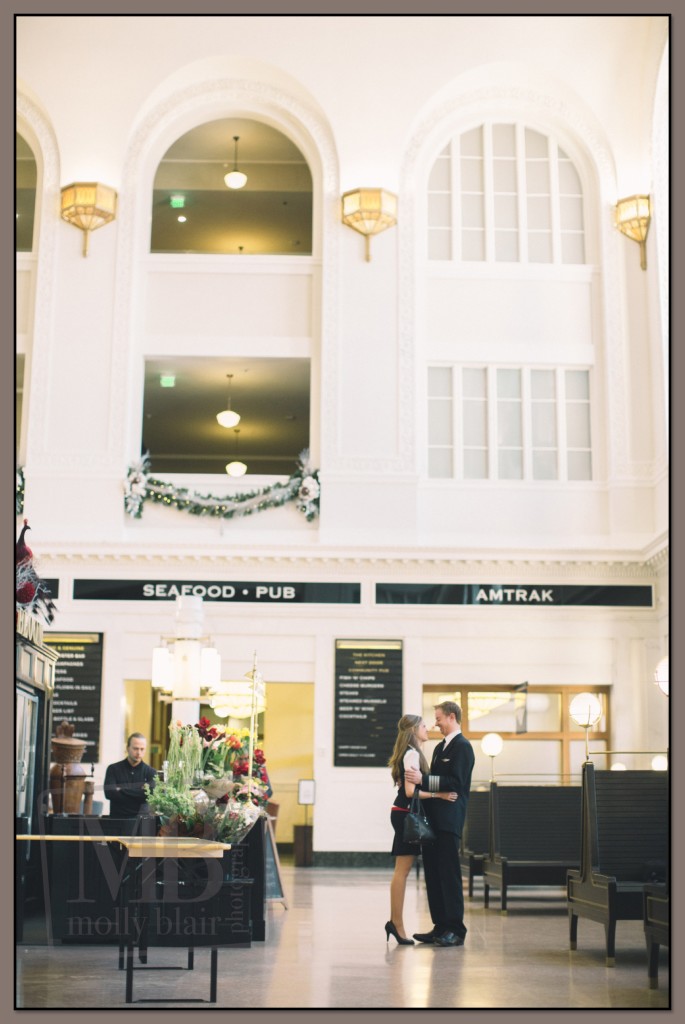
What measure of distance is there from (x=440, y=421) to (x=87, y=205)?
205 inches

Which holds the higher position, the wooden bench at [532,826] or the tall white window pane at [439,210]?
the tall white window pane at [439,210]

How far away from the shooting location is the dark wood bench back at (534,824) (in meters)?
9.67

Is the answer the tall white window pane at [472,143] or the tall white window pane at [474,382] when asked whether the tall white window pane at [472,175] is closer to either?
the tall white window pane at [472,143]

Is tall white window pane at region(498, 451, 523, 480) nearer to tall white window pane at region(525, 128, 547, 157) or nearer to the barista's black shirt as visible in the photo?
tall white window pane at region(525, 128, 547, 157)

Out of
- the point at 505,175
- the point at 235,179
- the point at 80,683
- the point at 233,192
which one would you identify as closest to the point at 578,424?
the point at 505,175

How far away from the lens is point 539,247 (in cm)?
1559

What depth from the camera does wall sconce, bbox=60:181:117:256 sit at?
1479 centimetres

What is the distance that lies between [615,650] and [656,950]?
8925 mm

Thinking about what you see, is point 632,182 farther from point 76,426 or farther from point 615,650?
point 76,426

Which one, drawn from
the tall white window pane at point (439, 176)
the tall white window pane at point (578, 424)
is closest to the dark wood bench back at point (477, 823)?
the tall white window pane at point (578, 424)

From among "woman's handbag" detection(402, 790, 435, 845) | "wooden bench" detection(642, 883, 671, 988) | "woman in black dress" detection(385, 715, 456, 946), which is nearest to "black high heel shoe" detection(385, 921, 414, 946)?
"woman in black dress" detection(385, 715, 456, 946)

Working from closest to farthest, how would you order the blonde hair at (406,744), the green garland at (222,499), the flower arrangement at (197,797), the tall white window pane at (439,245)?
1. the flower arrangement at (197,797)
2. the blonde hair at (406,744)
3. the green garland at (222,499)
4. the tall white window pane at (439,245)

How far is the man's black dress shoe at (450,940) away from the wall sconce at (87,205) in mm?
10636

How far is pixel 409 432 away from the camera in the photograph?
1468 centimetres
